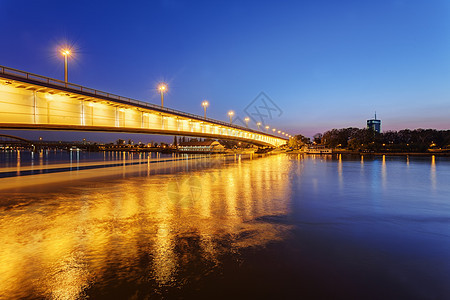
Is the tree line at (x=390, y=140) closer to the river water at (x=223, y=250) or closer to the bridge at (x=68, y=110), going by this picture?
the bridge at (x=68, y=110)

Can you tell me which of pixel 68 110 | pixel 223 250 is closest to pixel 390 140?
pixel 68 110

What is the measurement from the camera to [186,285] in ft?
17.6

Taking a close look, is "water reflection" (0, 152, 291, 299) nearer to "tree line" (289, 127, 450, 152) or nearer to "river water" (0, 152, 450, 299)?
"river water" (0, 152, 450, 299)

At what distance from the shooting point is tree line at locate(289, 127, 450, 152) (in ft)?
409

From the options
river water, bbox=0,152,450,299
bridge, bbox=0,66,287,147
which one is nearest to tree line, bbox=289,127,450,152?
bridge, bbox=0,66,287,147

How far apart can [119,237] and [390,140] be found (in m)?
204

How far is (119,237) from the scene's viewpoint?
8203mm

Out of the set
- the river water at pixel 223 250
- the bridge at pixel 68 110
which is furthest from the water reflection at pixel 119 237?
the bridge at pixel 68 110

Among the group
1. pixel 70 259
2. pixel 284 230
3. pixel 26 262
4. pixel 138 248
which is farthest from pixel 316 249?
pixel 26 262

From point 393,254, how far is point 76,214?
1214 centimetres

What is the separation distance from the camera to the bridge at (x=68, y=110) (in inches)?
1029

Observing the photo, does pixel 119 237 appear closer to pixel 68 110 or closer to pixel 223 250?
pixel 223 250

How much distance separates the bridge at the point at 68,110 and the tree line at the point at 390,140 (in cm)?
11527

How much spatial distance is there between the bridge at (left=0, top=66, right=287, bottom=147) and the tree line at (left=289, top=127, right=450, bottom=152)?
115271 mm
